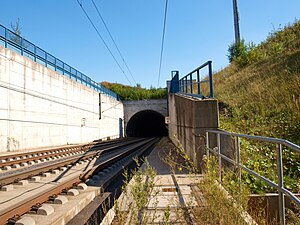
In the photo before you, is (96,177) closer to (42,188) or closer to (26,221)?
(42,188)

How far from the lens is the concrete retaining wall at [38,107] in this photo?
42.1 ft

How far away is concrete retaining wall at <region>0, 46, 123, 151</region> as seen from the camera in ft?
42.1

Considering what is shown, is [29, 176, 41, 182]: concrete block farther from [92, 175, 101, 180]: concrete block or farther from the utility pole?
the utility pole

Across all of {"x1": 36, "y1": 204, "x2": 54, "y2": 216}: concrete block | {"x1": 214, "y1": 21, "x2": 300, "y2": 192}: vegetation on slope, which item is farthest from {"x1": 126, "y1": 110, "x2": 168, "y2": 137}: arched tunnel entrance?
{"x1": 36, "y1": 204, "x2": 54, "y2": 216}: concrete block

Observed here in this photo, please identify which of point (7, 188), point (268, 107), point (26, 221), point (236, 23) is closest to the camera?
point (26, 221)

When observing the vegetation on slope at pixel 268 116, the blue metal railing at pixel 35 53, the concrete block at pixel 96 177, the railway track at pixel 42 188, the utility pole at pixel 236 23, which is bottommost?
the concrete block at pixel 96 177

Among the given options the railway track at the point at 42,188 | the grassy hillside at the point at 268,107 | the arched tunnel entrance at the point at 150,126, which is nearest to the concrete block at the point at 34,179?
the railway track at the point at 42,188

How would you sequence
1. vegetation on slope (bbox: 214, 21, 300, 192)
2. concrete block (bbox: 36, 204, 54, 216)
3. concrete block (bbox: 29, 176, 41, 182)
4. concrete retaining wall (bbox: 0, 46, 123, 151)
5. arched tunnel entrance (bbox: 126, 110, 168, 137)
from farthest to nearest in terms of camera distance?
1. arched tunnel entrance (bbox: 126, 110, 168, 137)
2. concrete retaining wall (bbox: 0, 46, 123, 151)
3. concrete block (bbox: 29, 176, 41, 182)
4. vegetation on slope (bbox: 214, 21, 300, 192)
5. concrete block (bbox: 36, 204, 54, 216)

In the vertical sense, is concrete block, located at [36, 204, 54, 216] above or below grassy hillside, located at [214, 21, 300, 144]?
below

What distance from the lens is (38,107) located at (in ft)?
51.2

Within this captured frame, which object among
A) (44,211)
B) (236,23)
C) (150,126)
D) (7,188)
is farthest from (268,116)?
(150,126)

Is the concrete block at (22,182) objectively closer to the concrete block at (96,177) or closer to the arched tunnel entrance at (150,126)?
the concrete block at (96,177)

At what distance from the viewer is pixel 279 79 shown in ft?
31.5

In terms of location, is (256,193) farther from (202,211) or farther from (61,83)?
(61,83)
